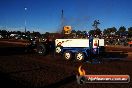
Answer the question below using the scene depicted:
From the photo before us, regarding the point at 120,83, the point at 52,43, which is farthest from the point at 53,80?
the point at 52,43

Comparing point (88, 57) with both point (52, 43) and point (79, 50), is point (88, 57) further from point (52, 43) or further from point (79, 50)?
point (52, 43)

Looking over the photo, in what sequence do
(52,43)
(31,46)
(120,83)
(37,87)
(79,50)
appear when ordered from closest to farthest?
(37,87)
(120,83)
(79,50)
(52,43)
(31,46)

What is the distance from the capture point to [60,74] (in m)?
14.1

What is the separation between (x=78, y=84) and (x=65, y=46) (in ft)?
31.4

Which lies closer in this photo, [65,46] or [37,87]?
[37,87]

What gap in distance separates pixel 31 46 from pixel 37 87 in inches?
636

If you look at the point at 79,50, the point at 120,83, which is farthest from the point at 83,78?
the point at 79,50

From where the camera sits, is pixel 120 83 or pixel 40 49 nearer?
pixel 120 83

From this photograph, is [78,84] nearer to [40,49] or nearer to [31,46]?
[40,49]

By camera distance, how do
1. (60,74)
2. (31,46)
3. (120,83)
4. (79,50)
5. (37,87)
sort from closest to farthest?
(37,87)
(120,83)
(60,74)
(79,50)
(31,46)

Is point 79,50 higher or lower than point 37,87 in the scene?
higher

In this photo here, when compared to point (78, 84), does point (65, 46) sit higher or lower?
higher

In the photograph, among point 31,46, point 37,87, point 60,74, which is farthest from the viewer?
point 31,46

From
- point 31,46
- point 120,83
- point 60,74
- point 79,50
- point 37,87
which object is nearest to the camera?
point 37,87
